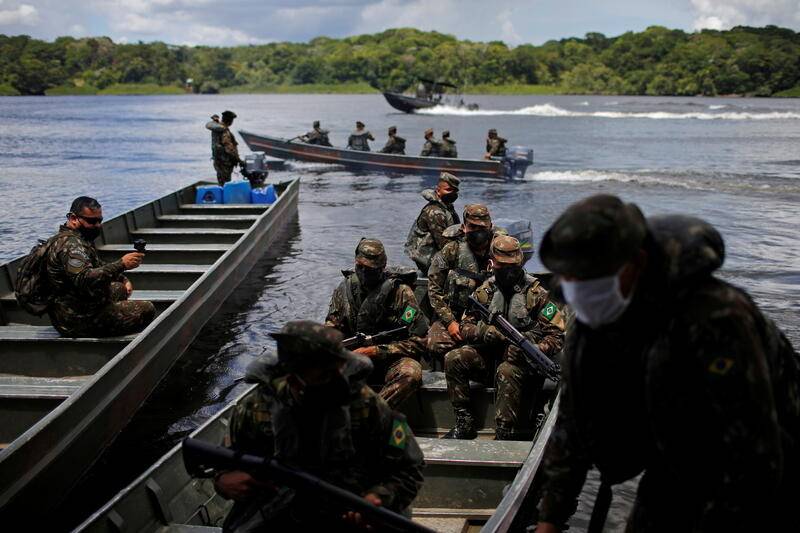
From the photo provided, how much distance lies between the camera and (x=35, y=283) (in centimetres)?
816

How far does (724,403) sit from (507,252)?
4.68 m

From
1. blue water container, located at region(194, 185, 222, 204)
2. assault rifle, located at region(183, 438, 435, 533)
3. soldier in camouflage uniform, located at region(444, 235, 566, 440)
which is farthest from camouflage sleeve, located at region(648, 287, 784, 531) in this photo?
blue water container, located at region(194, 185, 222, 204)

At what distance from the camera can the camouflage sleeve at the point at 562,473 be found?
292cm

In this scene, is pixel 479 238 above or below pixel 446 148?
above

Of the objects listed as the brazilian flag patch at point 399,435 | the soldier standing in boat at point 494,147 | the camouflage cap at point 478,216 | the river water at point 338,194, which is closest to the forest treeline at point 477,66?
the river water at point 338,194

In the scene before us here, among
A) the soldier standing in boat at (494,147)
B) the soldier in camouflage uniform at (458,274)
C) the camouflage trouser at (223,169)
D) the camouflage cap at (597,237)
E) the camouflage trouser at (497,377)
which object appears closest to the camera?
the camouflage cap at (597,237)

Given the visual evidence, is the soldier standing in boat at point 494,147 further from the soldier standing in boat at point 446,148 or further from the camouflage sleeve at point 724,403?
the camouflage sleeve at point 724,403

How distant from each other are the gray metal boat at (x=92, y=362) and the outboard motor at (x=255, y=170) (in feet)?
14.8

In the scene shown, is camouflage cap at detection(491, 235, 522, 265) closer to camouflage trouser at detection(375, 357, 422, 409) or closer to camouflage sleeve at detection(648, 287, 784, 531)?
camouflage trouser at detection(375, 357, 422, 409)

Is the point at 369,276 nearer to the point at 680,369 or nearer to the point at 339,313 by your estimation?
the point at 339,313

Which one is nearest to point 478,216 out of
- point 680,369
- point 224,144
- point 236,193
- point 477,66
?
point 680,369

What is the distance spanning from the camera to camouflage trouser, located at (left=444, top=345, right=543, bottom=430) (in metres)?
6.77

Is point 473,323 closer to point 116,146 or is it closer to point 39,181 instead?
point 39,181

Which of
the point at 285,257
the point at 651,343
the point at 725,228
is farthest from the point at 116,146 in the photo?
the point at 651,343
